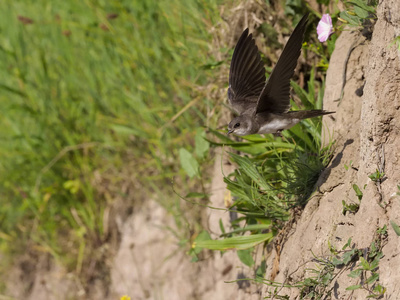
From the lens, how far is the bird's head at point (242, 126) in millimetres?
2529

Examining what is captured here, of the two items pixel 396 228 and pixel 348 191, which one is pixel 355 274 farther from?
pixel 348 191

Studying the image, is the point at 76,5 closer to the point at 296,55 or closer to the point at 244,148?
the point at 244,148

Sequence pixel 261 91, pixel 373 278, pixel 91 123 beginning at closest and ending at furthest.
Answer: pixel 373 278 → pixel 261 91 → pixel 91 123

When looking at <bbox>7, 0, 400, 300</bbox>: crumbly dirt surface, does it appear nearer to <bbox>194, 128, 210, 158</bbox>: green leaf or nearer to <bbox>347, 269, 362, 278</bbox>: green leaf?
<bbox>347, 269, 362, 278</bbox>: green leaf

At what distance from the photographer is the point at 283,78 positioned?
7.70ft

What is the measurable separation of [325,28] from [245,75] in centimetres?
44

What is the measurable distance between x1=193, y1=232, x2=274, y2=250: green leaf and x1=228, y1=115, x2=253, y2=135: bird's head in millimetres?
509

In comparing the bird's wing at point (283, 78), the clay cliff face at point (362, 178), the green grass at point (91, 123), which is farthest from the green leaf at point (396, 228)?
the green grass at point (91, 123)

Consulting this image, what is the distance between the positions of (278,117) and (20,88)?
9.38ft

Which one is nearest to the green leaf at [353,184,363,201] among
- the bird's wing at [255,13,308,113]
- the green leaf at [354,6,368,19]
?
the bird's wing at [255,13,308,113]

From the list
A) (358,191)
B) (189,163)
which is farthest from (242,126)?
(189,163)

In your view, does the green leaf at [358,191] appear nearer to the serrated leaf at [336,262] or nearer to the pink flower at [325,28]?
A: the serrated leaf at [336,262]

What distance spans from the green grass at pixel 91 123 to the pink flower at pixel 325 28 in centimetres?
131

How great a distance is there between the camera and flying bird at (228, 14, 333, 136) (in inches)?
89.1
